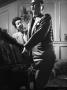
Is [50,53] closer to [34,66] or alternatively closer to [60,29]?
[34,66]

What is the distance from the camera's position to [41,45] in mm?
1844

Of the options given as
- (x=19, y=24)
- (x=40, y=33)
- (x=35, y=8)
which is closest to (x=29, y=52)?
(x=40, y=33)

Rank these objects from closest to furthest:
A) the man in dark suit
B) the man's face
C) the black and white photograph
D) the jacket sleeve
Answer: the black and white photograph < the jacket sleeve < the man in dark suit < the man's face

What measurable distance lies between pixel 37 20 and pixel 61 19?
15.1ft

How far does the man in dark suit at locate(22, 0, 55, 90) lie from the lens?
1735mm

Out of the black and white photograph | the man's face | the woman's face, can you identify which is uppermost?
the woman's face

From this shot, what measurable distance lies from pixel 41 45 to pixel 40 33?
0.58ft

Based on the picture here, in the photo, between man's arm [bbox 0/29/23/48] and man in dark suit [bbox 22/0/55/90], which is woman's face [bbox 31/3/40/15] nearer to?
man in dark suit [bbox 22/0/55/90]

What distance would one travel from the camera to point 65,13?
6375 mm

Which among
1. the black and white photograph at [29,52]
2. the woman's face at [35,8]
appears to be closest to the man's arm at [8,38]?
the black and white photograph at [29,52]

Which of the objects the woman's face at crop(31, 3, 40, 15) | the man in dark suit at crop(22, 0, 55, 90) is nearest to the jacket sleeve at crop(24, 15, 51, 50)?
the man in dark suit at crop(22, 0, 55, 90)

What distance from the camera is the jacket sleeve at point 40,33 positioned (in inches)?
63.5

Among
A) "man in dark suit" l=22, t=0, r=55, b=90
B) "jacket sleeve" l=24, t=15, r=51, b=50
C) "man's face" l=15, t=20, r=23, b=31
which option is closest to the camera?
"jacket sleeve" l=24, t=15, r=51, b=50

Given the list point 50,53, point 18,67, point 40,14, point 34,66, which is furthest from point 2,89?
point 40,14
